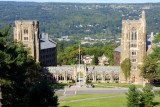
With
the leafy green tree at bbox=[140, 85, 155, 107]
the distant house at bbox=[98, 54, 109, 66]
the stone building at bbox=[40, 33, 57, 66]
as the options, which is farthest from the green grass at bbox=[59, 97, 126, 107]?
the distant house at bbox=[98, 54, 109, 66]

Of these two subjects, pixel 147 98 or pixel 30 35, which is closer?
pixel 147 98

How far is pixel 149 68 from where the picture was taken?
317 ft

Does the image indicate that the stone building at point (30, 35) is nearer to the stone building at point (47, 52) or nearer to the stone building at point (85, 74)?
the stone building at point (85, 74)

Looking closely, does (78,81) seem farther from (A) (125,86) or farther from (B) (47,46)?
(B) (47,46)

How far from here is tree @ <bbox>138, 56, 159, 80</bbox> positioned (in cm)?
9606

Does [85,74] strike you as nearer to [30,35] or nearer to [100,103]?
[30,35]

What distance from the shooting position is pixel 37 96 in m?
53.2

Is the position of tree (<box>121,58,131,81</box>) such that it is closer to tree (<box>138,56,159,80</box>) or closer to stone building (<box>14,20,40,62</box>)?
tree (<box>138,56,159,80</box>)

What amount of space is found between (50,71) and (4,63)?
202 ft

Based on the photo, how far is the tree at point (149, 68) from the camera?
9606cm

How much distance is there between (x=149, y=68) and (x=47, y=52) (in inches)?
1658

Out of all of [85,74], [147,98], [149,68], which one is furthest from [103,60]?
[147,98]

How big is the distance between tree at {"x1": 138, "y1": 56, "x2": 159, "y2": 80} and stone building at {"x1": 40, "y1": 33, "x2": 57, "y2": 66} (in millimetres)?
35151

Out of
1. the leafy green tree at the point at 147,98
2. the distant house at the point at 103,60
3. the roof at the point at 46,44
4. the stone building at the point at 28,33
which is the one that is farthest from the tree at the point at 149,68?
the distant house at the point at 103,60
